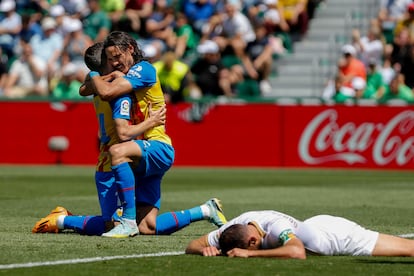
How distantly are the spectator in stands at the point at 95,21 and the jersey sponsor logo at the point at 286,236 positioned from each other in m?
20.1

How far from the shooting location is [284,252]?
8.03 meters

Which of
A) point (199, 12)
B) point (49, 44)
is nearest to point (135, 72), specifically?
point (199, 12)

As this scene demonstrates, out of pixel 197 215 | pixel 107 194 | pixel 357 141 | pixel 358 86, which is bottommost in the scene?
pixel 357 141

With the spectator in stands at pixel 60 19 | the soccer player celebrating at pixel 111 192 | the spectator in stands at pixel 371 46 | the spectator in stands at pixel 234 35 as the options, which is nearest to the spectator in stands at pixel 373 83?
the spectator in stands at pixel 371 46

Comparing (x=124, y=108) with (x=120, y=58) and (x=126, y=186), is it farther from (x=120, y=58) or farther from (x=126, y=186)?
(x=126, y=186)

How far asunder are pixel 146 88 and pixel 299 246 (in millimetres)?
2802

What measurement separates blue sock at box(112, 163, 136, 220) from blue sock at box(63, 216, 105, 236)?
0.51 meters

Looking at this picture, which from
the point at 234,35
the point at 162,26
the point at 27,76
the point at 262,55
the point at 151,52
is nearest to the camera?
the point at 151,52

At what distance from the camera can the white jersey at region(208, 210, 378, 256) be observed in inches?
320

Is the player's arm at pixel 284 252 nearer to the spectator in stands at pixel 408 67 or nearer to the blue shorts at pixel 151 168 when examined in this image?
the blue shorts at pixel 151 168

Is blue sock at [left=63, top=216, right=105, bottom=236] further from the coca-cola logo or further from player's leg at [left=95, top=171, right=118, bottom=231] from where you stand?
the coca-cola logo

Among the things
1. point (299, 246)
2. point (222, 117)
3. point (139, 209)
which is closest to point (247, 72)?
point (222, 117)

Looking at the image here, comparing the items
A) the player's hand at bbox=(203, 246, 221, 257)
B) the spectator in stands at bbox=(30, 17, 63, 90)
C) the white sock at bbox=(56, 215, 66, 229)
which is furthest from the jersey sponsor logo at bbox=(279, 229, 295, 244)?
the spectator in stands at bbox=(30, 17, 63, 90)

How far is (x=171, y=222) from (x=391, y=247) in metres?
2.57
